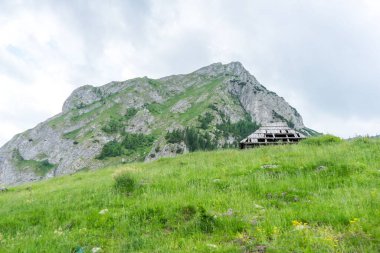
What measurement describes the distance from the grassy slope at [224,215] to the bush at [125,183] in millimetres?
322

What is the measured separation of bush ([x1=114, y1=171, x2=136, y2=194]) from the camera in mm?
12119

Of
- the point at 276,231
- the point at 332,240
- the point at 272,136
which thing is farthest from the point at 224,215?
the point at 272,136

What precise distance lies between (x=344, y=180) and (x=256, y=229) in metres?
5.19

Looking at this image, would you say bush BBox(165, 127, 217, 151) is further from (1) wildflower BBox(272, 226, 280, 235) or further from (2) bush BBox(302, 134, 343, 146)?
(1) wildflower BBox(272, 226, 280, 235)

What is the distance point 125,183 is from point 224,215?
596 centimetres

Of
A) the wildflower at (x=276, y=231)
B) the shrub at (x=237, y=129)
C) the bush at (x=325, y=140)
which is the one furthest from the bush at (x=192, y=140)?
the wildflower at (x=276, y=231)

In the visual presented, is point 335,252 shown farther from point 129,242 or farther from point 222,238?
point 129,242

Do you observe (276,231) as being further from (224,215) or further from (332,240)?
(224,215)

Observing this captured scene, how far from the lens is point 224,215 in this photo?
26.1 ft

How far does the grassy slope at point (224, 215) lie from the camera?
6207mm

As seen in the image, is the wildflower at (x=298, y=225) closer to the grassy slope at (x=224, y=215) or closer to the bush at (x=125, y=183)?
the grassy slope at (x=224, y=215)

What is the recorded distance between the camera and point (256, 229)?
6844mm

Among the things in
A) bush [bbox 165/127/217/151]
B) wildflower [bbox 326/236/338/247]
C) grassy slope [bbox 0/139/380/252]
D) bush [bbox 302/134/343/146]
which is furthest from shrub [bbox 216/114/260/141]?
wildflower [bbox 326/236/338/247]

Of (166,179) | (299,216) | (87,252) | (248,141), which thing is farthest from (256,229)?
(248,141)
